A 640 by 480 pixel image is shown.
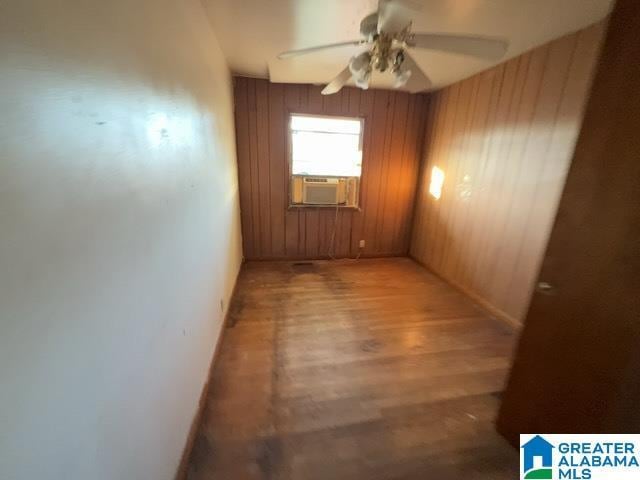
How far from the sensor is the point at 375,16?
1536mm

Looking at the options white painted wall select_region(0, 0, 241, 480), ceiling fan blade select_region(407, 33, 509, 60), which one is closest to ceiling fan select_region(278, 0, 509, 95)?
ceiling fan blade select_region(407, 33, 509, 60)

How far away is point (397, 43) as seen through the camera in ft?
5.66

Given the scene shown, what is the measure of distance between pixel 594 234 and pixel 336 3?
1837 mm

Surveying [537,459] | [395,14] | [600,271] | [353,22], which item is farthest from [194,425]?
[353,22]

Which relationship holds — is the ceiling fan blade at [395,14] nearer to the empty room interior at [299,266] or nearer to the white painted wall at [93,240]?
the empty room interior at [299,266]

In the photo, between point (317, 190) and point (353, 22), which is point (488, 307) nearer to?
point (317, 190)

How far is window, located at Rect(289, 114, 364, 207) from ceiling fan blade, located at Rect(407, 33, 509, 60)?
6.93ft

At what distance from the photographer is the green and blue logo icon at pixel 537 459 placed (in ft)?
4.00

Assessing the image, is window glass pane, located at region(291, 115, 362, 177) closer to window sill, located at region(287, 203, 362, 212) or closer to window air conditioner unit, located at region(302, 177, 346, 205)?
window air conditioner unit, located at region(302, 177, 346, 205)

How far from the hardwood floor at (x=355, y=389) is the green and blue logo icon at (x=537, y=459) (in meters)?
0.20

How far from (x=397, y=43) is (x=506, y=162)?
1692 millimetres

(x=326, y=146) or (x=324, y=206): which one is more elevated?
(x=326, y=146)

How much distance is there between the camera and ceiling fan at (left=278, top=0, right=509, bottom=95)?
4.64ft

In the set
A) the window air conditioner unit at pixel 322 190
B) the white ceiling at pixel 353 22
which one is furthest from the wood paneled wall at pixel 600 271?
the window air conditioner unit at pixel 322 190
